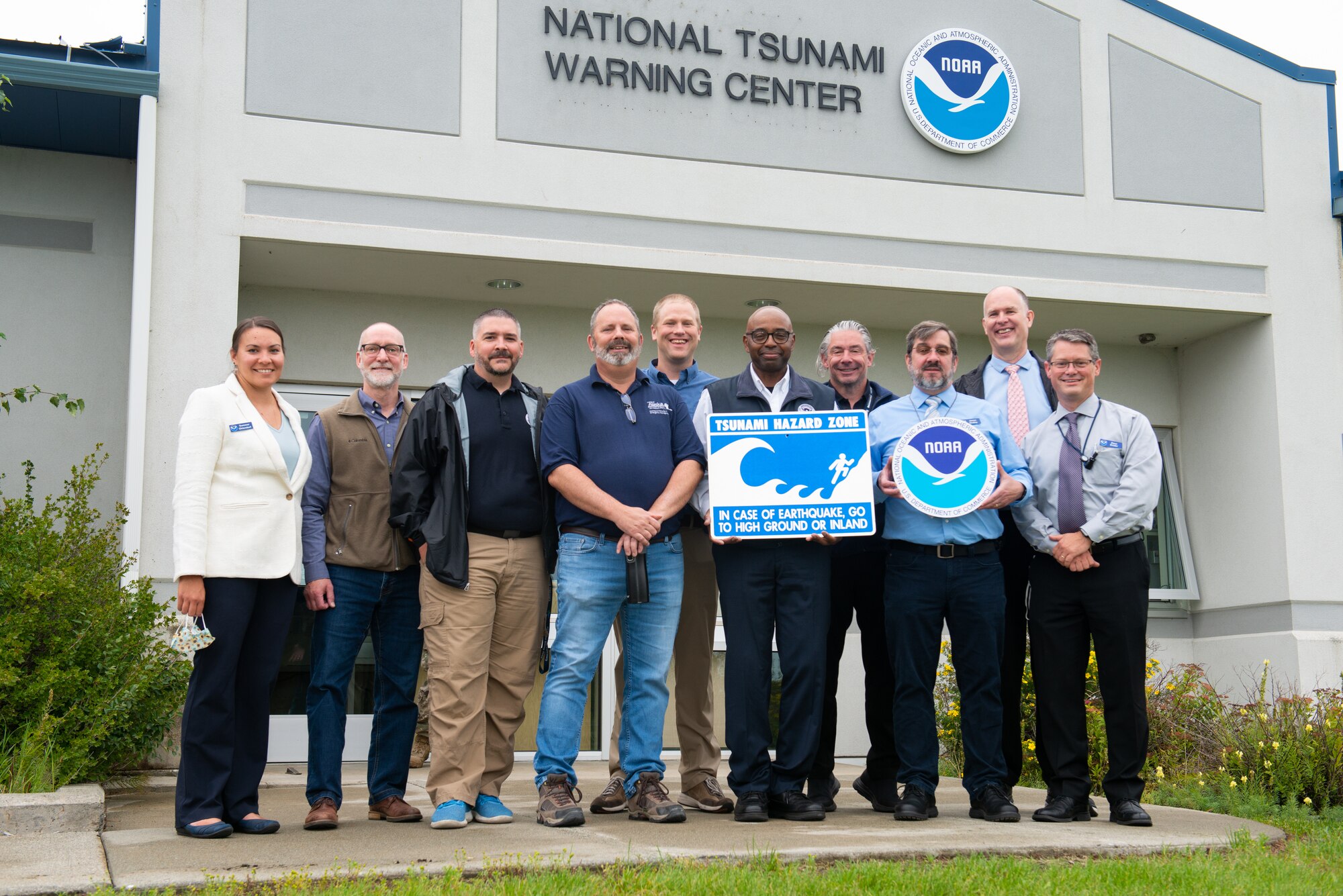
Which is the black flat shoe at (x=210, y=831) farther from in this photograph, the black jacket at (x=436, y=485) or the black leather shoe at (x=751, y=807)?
the black leather shoe at (x=751, y=807)

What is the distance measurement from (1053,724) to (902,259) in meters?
5.56

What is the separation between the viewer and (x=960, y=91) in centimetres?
1079

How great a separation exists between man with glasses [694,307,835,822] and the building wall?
585 cm

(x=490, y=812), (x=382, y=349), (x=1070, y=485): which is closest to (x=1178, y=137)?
(x=1070, y=485)

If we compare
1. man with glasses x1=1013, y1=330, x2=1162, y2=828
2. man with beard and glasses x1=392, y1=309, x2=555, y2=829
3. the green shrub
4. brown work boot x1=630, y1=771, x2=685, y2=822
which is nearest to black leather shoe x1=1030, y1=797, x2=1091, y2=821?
man with glasses x1=1013, y1=330, x2=1162, y2=828

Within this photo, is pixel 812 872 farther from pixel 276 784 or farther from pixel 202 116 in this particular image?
pixel 202 116

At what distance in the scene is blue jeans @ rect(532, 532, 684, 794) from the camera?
533cm

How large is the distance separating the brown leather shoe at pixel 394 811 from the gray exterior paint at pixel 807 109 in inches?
221

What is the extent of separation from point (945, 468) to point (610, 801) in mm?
2065

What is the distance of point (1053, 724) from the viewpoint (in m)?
5.64

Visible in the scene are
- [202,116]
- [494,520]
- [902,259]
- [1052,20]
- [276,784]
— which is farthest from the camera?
[1052,20]

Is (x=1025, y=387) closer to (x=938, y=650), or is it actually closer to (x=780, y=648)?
(x=938, y=650)

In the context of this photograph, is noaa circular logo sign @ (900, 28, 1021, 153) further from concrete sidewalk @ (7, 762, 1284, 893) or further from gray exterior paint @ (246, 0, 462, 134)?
concrete sidewalk @ (7, 762, 1284, 893)

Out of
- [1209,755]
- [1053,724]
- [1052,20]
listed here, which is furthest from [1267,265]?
[1053,724]
